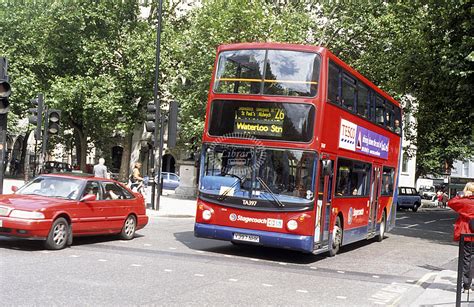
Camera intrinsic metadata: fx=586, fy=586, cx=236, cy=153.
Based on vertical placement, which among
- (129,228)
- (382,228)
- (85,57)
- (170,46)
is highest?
(170,46)

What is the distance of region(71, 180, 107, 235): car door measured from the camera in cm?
1118

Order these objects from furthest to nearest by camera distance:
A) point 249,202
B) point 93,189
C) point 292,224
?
1. point 93,189
2. point 249,202
3. point 292,224

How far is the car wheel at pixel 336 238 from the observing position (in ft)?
41.5

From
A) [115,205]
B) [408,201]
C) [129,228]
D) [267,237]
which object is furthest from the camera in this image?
[408,201]

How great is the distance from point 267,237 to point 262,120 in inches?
89.2

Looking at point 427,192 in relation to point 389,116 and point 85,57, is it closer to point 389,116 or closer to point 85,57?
point 85,57

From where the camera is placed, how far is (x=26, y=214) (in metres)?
10.1

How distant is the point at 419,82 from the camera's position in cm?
2405

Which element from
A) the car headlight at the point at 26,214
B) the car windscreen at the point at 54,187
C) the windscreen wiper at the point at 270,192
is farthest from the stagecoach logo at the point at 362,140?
the car headlight at the point at 26,214

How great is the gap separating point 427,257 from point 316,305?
297 inches

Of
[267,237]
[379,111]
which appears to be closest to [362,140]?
[379,111]

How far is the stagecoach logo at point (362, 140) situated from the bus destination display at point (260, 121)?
176cm

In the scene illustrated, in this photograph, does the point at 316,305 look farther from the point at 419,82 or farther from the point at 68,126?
the point at 68,126

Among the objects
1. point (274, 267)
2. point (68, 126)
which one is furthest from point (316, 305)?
point (68, 126)
